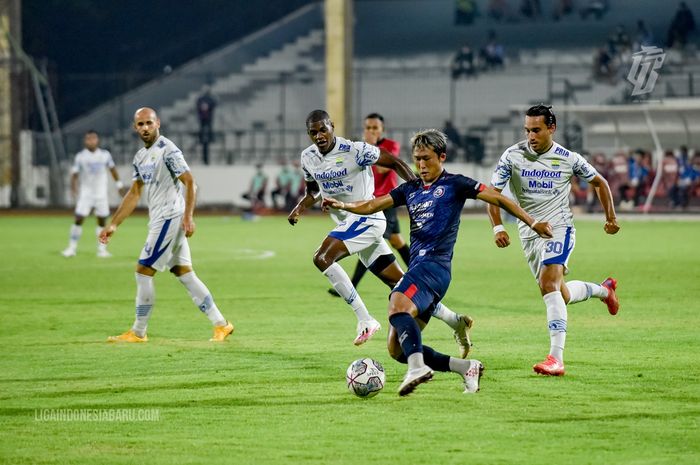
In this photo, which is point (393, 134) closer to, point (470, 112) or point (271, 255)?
point (470, 112)

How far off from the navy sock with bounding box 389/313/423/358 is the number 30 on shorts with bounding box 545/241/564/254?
1.98m

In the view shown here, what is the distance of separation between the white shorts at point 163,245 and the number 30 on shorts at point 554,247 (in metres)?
3.60

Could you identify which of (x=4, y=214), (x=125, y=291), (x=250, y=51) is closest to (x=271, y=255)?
(x=125, y=291)

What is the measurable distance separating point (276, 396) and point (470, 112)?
36.4m

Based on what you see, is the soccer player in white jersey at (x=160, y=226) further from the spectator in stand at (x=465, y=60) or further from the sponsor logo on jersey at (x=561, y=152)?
the spectator in stand at (x=465, y=60)

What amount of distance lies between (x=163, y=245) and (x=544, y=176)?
12.5ft

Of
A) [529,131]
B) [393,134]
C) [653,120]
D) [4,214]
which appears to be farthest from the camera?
[393,134]

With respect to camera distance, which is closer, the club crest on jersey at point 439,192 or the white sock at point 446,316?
the club crest on jersey at point 439,192

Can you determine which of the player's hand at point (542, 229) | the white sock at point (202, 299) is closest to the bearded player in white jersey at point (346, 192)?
the white sock at point (202, 299)

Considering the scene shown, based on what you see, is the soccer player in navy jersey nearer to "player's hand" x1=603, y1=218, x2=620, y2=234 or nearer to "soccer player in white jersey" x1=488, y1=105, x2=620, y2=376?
"soccer player in white jersey" x1=488, y1=105, x2=620, y2=376

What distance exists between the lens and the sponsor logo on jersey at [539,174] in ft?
32.0

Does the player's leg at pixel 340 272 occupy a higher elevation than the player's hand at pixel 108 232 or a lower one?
lower

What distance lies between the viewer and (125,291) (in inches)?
643

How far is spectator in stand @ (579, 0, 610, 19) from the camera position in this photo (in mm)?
48281
